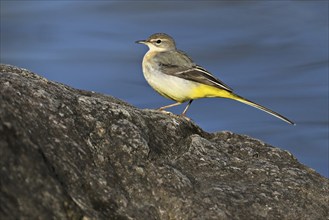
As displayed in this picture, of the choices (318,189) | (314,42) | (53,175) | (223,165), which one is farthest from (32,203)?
(314,42)

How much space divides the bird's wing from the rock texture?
281 centimetres

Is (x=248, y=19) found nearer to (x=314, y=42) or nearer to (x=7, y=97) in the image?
(x=314, y=42)

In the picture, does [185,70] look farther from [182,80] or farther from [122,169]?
[122,169]

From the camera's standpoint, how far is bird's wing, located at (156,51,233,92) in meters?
9.52

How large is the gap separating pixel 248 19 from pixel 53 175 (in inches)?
734

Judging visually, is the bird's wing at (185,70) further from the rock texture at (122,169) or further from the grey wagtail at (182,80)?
the rock texture at (122,169)

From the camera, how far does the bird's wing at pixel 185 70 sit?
9.52 meters

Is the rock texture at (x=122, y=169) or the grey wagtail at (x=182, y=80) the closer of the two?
the rock texture at (x=122, y=169)

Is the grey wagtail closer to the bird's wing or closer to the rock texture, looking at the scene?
the bird's wing

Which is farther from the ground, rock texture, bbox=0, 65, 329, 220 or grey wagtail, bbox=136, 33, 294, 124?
grey wagtail, bbox=136, 33, 294, 124

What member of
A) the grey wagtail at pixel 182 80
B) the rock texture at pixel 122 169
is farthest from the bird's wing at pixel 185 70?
the rock texture at pixel 122 169

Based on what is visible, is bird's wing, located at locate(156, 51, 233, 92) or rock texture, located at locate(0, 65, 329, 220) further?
bird's wing, located at locate(156, 51, 233, 92)

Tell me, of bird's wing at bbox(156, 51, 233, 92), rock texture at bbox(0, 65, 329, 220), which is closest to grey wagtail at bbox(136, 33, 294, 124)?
bird's wing at bbox(156, 51, 233, 92)

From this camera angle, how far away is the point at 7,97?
557cm
